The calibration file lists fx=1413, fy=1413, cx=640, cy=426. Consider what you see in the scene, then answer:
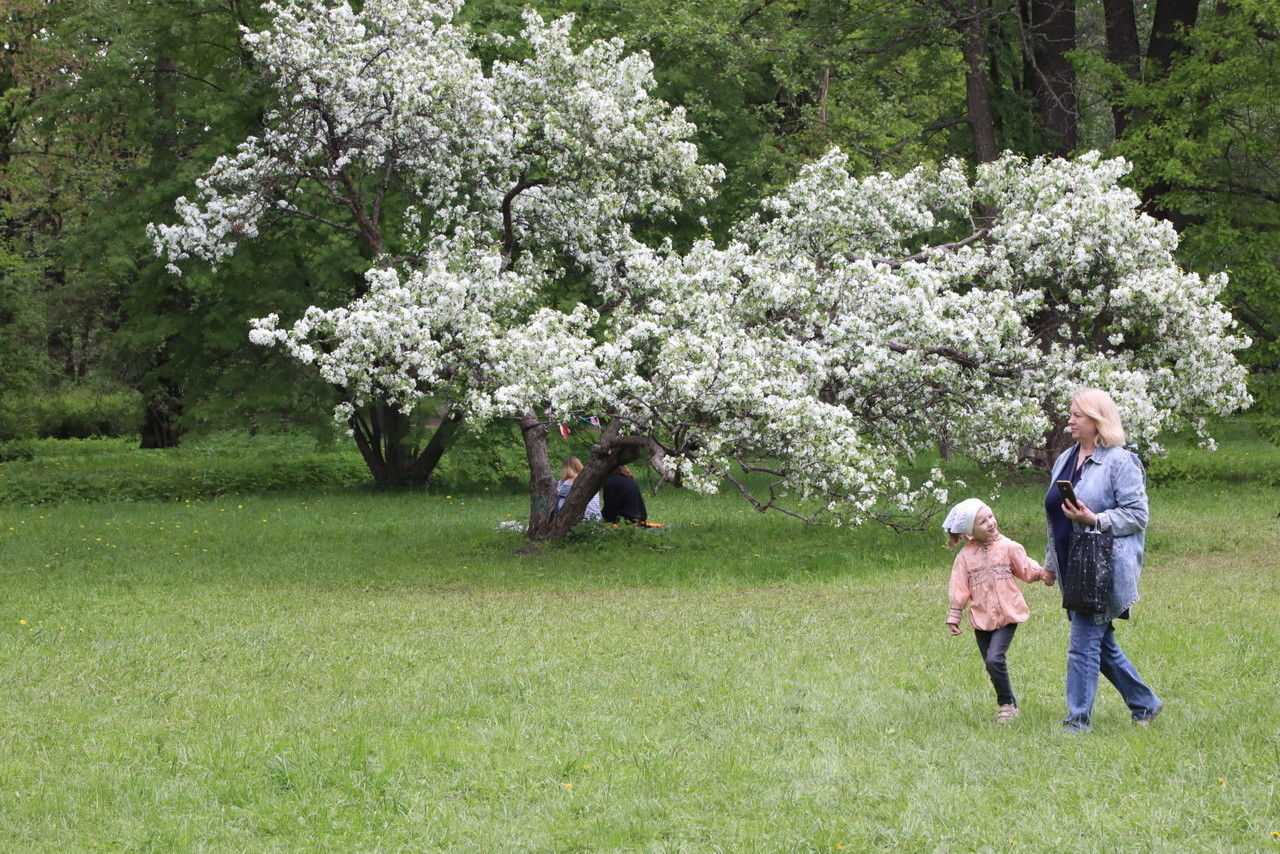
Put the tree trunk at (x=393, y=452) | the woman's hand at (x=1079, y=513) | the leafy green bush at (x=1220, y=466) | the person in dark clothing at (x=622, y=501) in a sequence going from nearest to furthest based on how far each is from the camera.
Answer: the woman's hand at (x=1079, y=513), the person in dark clothing at (x=622, y=501), the leafy green bush at (x=1220, y=466), the tree trunk at (x=393, y=452)

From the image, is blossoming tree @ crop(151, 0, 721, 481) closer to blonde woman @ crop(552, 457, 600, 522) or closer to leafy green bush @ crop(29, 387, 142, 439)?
blonde woman @ crop(552, 457, 600, 522)

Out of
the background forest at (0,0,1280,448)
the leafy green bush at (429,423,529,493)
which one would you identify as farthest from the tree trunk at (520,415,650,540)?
the leafy green bush at (429,423,529,493)

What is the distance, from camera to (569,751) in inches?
285

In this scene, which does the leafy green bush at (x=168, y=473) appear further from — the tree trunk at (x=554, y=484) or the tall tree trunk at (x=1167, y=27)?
the tall tree trunk at (x=1167, y=27)

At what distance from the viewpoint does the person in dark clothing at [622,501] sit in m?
19.0

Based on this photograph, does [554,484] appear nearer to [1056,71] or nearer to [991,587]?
[991,587]

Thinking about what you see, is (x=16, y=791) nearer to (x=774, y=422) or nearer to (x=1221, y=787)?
(x=1221, y=787)

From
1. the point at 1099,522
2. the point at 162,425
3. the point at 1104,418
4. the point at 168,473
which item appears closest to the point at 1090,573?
the point at 1099,522

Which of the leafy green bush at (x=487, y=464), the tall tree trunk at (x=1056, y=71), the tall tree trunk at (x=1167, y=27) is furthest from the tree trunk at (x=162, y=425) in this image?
the tall tree trunk at (x=1167, y=27)

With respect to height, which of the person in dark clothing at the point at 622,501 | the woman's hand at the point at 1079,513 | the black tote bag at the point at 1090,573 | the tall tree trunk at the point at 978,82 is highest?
the tall tree trunk at the point at 978,82

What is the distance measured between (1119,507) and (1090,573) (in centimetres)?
36

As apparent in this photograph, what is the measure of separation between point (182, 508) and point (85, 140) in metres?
8.82

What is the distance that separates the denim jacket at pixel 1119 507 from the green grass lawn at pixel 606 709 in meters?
0.75

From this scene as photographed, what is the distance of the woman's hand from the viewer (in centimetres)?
683
